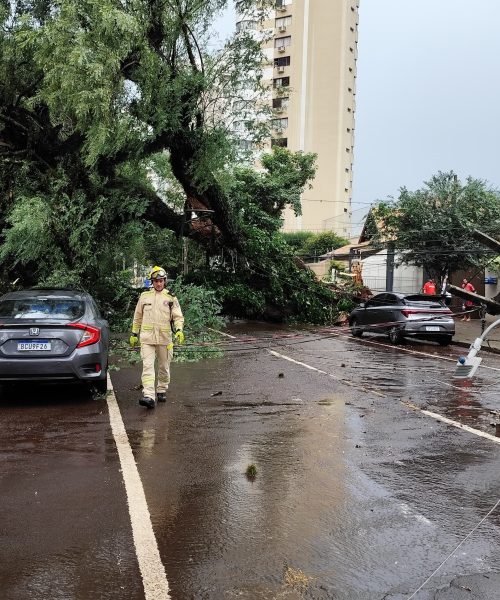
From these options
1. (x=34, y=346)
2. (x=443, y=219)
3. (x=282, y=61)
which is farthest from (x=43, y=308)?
(x=282, y=61)

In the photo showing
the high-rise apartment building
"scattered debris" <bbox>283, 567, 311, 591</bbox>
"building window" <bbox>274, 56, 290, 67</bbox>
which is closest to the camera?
"scattered debris" <bbox>283, 567, 311, 591</bbox>

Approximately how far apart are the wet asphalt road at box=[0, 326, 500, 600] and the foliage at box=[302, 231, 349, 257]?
147ft

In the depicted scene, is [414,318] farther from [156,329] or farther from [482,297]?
[482,297]

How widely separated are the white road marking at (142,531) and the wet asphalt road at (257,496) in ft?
0.17

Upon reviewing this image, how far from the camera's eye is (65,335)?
816cm

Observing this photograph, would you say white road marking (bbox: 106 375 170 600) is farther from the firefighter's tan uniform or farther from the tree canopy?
the tree canopy

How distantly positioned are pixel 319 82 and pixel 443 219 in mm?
44918

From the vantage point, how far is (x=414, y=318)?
17.5m

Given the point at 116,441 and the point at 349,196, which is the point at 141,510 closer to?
the point at 116,441

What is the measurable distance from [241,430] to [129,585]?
12.1 feet

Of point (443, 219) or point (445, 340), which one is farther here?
point (443, 219)

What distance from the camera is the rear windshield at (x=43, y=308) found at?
8.37m

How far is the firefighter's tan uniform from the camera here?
27.0 ft

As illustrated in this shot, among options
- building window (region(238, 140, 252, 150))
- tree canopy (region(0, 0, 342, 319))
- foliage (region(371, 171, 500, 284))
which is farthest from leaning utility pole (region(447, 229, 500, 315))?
foliage (region(371, 171, 500, 284))
